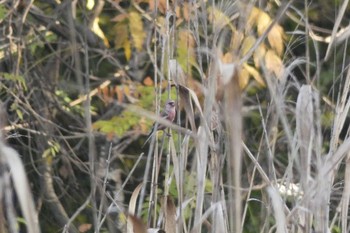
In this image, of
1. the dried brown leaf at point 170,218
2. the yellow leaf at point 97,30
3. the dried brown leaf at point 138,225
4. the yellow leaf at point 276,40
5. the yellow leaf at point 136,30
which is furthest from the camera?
the yellow leaf at point 97,30

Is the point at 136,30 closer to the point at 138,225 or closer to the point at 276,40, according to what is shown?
the point at 276,40

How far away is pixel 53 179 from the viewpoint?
3766mm

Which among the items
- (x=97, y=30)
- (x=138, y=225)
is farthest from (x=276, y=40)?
(x=138, y=225)

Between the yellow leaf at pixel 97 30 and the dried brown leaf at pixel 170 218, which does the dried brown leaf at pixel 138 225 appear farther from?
the yellow leaf at pixel 97 30

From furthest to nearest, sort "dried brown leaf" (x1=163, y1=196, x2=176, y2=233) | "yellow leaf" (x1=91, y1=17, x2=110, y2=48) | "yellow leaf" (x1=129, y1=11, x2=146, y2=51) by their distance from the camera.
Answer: "yellow leaf" (x1=91, y1=17, x2=110, y2=48), "yellow leaf" (x1=129, y1=11, x2=146, y2=51), "dried brown leaf" (x1=163, y1=196, x2=176, y2=233)

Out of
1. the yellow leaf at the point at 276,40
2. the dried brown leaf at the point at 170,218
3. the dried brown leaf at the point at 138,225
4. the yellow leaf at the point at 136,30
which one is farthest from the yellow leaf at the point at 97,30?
the dried brown leaf at the point at 138,225

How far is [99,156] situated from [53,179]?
0.81 feet

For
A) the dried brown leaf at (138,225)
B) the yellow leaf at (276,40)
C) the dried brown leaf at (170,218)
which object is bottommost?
the dried brown leaf at (170,218)

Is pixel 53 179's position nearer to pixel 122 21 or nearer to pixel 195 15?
pixel 122 21

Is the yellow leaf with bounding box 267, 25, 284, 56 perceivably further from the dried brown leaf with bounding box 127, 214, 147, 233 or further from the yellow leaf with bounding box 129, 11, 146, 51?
the dried brown leaf with bounding box 127, 214, 147, 233

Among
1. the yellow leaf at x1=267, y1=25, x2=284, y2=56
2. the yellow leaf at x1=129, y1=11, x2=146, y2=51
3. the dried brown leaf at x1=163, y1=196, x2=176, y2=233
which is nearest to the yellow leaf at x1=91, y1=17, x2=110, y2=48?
the yellow leaf at x1=129, y1=11, x2=146, y2=51

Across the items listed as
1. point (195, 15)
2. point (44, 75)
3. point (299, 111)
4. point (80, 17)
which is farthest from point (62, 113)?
point (299, 111)

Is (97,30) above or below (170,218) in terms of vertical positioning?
above

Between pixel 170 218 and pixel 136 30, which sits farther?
pixel 136 30
